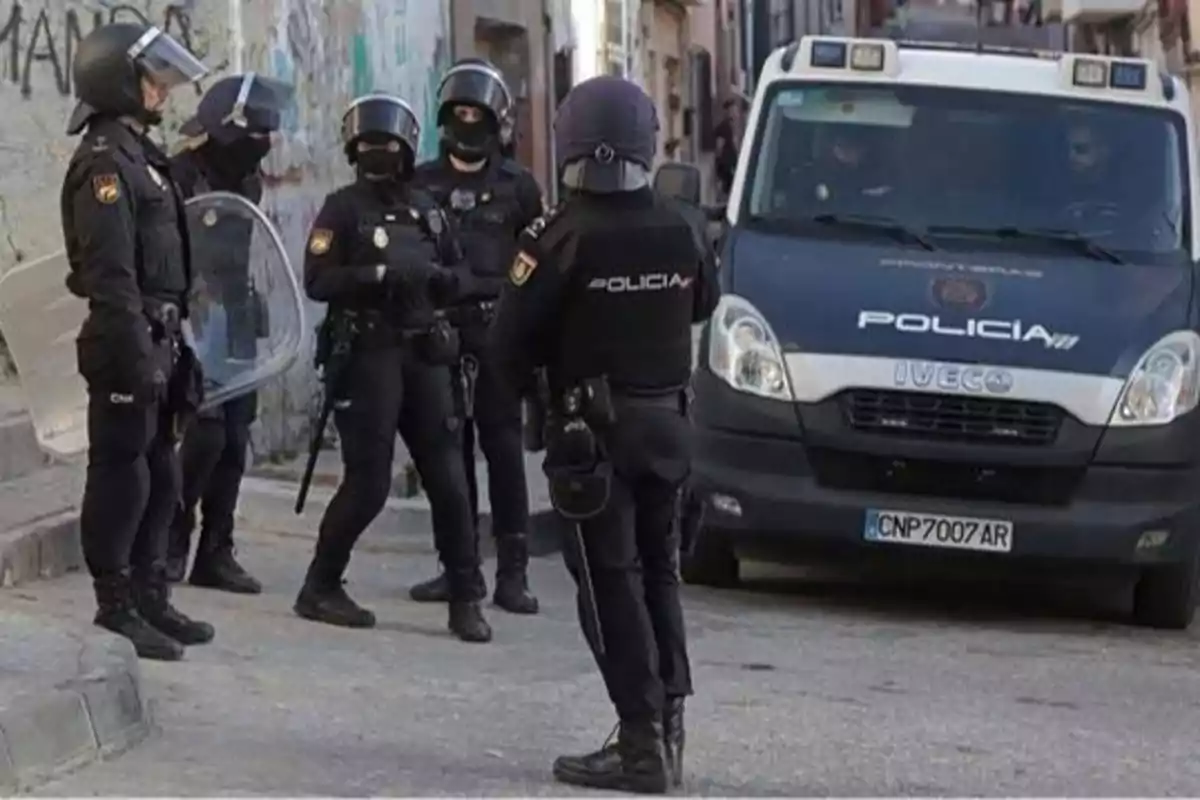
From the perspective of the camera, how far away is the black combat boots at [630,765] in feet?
22.1

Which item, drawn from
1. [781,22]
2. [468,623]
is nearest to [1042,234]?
[468,623]

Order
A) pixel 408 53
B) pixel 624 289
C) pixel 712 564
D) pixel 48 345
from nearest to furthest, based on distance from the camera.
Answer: pixel 624 289 < pixel 48 345 < pixel 712 564 < pixel 408 53

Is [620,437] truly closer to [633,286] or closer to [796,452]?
[633,286]

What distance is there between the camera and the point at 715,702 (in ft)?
27.4

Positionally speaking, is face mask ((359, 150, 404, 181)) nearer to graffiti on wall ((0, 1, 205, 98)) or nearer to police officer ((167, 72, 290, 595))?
police officer ((167, 72, 290, 595))

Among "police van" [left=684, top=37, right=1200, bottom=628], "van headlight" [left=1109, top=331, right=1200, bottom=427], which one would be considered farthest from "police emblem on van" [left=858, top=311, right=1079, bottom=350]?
"van headlight" [left=1109, top=331, right=1200, bottom=427]

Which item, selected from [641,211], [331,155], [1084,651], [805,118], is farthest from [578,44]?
[641,211]

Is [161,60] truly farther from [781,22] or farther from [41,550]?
[781,22]

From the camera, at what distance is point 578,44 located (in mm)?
24688

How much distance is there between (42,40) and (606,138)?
227 inches

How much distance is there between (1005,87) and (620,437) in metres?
4.79

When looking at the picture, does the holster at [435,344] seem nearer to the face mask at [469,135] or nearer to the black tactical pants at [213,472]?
the face mask at [469,135]

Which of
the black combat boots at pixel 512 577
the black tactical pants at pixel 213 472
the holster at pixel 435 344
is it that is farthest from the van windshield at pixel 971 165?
the black tactical pants at pixel 213 472

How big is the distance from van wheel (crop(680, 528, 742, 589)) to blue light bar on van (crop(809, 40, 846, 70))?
2.08 metres
